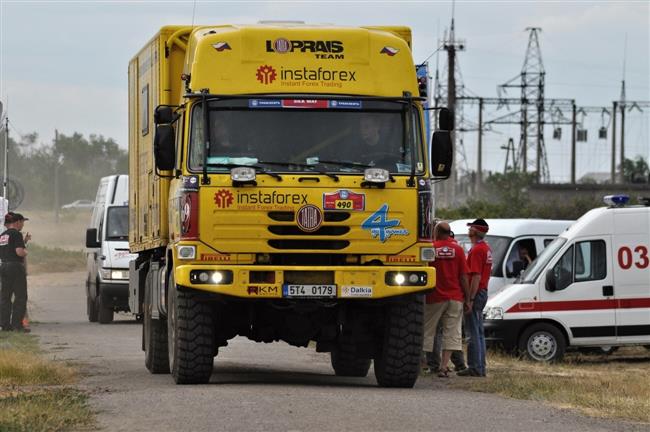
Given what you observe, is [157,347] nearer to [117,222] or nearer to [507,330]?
[507,330]

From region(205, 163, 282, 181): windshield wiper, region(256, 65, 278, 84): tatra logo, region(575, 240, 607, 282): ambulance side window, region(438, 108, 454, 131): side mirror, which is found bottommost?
region(575, 240, 607, 282): ambulance side window

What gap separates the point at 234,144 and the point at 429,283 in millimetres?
2259

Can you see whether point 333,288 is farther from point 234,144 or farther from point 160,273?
point 160,273

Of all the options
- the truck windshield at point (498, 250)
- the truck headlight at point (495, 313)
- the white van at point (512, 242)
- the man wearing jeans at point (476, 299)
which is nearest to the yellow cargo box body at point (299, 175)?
the man wearing jeans at point (476, 299)

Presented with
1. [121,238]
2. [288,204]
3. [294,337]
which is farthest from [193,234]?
[121,238]

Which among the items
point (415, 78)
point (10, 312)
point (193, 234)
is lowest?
point (10, 312)

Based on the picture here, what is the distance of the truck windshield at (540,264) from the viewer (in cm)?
2234

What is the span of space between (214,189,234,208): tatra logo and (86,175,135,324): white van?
→ 1429 centimetres

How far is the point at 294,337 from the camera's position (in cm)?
1548

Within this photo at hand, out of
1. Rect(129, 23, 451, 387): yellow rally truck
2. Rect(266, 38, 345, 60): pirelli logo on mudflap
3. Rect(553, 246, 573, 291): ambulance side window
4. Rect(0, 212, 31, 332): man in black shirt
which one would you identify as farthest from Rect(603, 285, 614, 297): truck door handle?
Rect(0, 212, 31, 332): man in black shirt

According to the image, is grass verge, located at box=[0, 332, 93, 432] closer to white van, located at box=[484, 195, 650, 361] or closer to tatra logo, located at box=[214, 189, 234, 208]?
tatra logo, located at box=[214, 189, 234, 208]

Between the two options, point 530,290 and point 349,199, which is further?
point 530,290

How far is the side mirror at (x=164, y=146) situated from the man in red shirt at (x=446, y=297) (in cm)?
437

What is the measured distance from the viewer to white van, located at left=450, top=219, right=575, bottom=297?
25016mm
